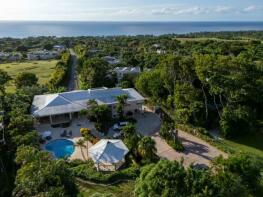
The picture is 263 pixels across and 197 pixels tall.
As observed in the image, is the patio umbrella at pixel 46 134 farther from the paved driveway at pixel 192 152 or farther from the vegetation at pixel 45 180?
the vegetation at pixel 45 180

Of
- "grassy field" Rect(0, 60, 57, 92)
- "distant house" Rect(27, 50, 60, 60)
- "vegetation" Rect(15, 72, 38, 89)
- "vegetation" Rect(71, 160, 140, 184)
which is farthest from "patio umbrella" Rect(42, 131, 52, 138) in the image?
"distant house" Rect(27, 50, 60, 60)

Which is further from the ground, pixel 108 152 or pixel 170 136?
pixel 108 152

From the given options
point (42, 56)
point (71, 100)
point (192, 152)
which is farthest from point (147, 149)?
point (42, 56)

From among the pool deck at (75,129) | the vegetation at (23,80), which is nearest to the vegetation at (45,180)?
the pool deck at (75,129)

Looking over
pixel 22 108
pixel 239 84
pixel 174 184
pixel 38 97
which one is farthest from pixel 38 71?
pixel 174 184

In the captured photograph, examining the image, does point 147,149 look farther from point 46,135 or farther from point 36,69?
point 36,69

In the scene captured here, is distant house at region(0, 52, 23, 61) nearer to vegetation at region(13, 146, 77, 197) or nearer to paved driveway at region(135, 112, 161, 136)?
paved driveway at region(135, 112, 161, 136)
